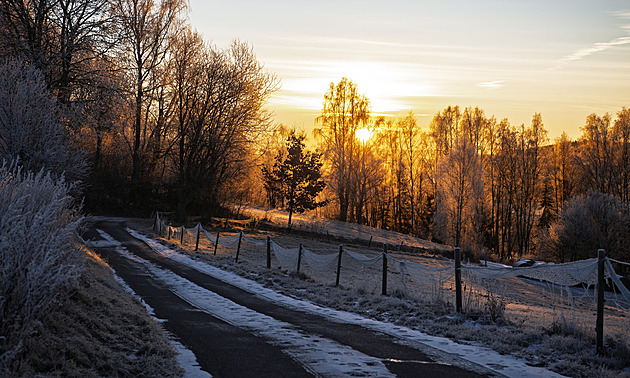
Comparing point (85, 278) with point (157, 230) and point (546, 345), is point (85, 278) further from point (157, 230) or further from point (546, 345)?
point (157, 230)

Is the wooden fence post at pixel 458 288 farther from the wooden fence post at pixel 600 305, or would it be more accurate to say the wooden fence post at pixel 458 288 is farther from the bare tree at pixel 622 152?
the bare tree at pixel 622 152

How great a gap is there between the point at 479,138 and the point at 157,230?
4965cm

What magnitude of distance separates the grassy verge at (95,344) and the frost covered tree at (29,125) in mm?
8817

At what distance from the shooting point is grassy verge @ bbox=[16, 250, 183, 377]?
583 cm

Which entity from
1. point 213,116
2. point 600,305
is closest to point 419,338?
point 600,305

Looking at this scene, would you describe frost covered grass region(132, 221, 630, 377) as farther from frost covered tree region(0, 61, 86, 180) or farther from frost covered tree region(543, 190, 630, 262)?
frost covered tree region(543, 190, 630, 262)

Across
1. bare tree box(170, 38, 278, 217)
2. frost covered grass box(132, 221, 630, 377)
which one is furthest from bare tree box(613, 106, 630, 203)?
frost covered grass box(132, 221, 630, 377)

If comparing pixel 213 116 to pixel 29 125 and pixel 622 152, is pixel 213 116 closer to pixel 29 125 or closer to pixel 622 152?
pixel 29 125

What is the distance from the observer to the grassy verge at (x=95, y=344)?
583cm

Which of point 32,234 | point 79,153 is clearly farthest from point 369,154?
point 32,234

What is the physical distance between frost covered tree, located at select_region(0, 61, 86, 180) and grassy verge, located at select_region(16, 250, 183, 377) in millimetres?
8817

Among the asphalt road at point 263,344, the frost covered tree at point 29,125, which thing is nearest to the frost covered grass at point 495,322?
the asphalt road at point 263,344

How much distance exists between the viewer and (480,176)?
56938 millimetres

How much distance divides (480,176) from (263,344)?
52064 mm
